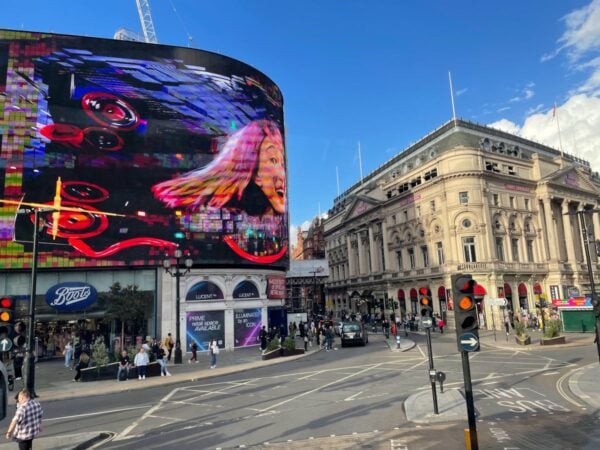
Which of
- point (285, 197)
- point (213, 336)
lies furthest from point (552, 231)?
point (213, 336)

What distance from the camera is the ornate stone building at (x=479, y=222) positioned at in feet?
185

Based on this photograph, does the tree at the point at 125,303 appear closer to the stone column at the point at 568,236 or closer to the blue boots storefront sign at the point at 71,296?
the blue boots storefront sign at the point at 71,296

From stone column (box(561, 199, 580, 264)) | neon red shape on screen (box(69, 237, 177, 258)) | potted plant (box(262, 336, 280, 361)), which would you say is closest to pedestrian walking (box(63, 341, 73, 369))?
neon red shape on screen (box(69, 237, 177, 258))

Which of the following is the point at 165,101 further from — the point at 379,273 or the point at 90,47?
the point at 379,273

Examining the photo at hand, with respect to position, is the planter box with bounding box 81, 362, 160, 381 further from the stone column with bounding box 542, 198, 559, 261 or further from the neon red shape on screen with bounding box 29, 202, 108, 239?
the stone column with bounding box 542, 198, 559, 261

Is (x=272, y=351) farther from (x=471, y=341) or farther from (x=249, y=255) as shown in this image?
(x=471, y=341)

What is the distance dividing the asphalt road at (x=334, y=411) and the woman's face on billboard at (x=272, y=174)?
21.5 metres

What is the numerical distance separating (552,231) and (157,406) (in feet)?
197

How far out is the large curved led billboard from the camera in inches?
1394

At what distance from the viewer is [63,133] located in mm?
36438

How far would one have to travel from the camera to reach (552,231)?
2425 inches

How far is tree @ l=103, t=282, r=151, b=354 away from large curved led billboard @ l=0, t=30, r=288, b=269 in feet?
8.47

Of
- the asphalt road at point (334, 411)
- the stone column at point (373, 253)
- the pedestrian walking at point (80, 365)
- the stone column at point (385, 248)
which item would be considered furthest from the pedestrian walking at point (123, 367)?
the stone column at point (373, 253)

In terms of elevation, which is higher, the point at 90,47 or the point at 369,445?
the point at 90,47
